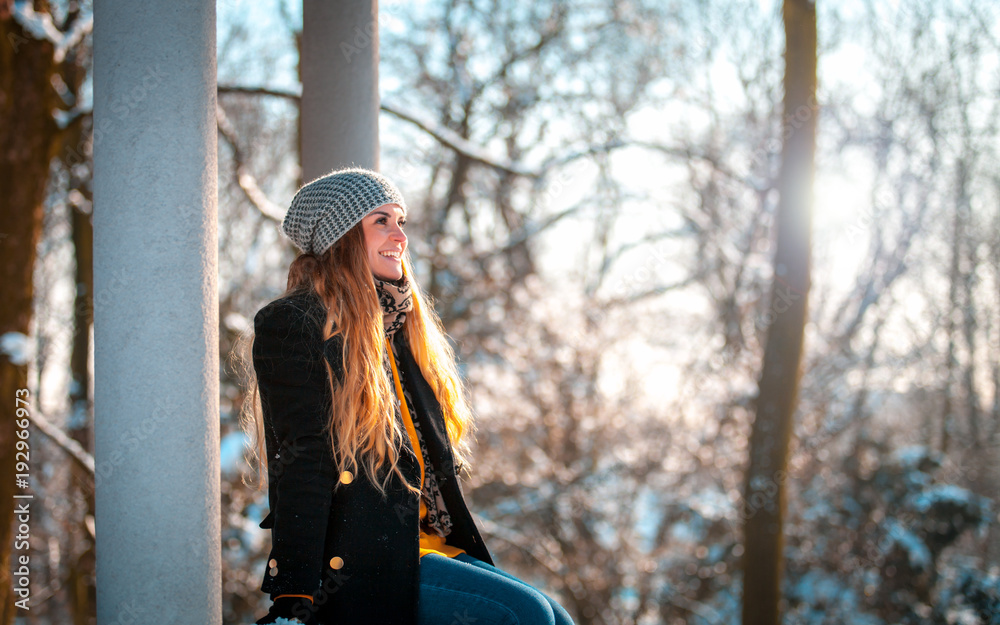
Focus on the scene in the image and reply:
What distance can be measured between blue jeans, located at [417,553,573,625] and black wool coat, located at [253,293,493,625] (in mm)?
65

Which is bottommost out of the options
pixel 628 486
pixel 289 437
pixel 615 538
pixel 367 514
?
pixel 615 538

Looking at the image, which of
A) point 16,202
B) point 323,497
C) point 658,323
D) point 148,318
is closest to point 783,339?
point 658,323

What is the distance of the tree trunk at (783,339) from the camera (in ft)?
17.8

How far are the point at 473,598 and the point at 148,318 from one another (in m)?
1.09

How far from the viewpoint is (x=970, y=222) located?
1001cm

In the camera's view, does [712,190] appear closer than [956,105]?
Yes

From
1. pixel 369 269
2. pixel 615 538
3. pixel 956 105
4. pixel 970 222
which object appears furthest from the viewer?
pixel 970 222

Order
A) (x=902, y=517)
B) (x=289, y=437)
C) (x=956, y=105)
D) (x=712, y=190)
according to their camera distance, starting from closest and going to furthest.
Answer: (x=289, y=437), (x=902, y=517), (x=712, y=190), (x=956, y=105)

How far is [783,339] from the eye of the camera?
5539mm

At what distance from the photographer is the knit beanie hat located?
192 centimetres

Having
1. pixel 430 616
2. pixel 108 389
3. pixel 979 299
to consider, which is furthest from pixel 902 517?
pixel 108 389

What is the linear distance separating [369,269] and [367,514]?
70 cm

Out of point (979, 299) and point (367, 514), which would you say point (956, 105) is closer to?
point (979, 299)

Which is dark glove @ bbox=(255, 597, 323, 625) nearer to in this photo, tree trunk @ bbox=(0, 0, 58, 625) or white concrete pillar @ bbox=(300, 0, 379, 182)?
white concrete pillar @ bbox=(300, 0, 379, 182)
